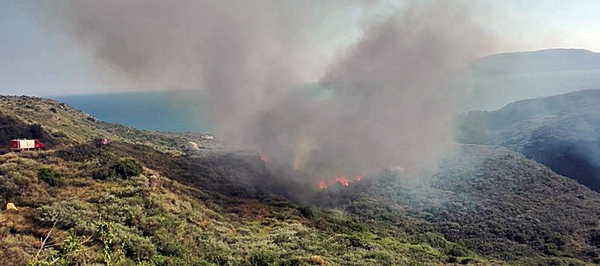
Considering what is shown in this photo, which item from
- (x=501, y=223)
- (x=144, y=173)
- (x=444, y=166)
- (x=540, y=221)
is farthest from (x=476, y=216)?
(x=144, y=173)

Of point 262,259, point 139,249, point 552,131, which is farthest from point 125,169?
point 552,131

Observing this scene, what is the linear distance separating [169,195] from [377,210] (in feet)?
94.7

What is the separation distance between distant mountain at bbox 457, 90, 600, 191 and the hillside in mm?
20846

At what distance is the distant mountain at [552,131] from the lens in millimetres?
86750

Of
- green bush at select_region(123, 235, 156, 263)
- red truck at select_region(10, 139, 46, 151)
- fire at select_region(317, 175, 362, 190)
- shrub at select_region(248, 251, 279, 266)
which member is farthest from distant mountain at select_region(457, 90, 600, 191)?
red truck at select_region(10, 139, 46, 151)

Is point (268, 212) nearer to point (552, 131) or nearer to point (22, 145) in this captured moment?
point (22, 145)

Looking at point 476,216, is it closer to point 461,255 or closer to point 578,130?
point 461,255

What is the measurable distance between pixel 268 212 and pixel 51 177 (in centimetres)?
2003

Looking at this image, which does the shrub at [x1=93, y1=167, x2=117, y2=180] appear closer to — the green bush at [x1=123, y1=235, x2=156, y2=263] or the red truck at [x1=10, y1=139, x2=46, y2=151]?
the red truck at [x1=10, y1=139, x2=46, y2=151]

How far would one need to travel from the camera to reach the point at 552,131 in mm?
98875

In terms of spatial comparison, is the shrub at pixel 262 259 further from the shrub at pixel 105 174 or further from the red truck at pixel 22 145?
the red truck at pixel 22 145

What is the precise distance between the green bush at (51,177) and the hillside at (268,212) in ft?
0.32

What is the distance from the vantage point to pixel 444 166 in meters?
70.9

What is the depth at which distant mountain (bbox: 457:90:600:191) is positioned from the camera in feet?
285
